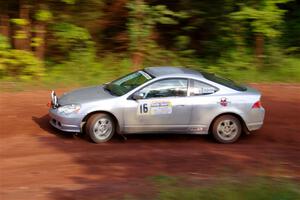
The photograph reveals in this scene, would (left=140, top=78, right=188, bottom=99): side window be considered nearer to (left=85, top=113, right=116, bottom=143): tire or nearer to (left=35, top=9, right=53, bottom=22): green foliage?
(left=85, top=113, right=116, bottom=143): tire

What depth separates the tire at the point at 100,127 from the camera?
400 inches

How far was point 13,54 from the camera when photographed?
15531mm

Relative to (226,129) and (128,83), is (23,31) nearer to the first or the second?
(128,83)

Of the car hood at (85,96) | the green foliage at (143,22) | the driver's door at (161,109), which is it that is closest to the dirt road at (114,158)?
the driver's door at (161,109)

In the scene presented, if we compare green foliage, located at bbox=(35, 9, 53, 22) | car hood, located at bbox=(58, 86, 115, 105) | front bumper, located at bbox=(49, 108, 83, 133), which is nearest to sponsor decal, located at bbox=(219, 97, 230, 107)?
car hood, located at bbox=(58, 86, 115, 105)

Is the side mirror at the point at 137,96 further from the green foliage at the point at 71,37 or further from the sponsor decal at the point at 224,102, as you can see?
the green foliage at the point at 71,37

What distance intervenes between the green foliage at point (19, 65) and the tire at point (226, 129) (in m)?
6.62

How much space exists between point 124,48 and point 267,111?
646 centimetres

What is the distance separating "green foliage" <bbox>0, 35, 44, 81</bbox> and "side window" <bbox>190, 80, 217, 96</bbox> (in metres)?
6.32

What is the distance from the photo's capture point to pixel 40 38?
1630 cm

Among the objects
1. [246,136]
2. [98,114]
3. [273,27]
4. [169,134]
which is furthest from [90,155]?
[273,27]

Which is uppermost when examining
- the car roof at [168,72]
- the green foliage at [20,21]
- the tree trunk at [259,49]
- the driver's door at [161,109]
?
the green foliage at [20,21]

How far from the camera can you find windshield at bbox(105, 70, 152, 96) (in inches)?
414

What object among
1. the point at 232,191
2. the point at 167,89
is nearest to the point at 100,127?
the point at 167,89
